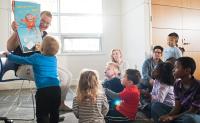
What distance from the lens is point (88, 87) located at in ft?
7.28

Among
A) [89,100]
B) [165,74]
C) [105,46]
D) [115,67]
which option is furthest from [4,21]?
[89,100]

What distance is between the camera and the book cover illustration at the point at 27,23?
2.52 metres

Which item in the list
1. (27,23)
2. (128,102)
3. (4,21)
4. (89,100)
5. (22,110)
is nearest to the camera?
(89,100)

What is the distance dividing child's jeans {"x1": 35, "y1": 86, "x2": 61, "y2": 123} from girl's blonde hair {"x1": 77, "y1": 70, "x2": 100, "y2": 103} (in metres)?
0.21

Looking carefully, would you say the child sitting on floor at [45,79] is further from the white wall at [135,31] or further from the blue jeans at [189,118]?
the white wall at [135,31]

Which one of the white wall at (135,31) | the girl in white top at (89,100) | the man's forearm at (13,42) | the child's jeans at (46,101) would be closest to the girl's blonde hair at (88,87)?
the girl in white top at (89,100)

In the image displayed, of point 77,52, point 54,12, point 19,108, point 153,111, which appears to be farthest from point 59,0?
point 153,111

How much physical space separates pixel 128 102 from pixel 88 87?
0.67 m

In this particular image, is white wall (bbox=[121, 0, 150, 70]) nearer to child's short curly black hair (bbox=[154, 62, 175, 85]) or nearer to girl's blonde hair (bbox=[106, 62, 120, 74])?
girl's blonde hair (bbox=[106, 62, 120, 74])

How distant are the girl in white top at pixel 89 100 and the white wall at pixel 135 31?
3.29 m

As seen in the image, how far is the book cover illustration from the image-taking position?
8.27ft

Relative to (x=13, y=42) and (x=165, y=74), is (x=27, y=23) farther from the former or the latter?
(x=165, y=74)

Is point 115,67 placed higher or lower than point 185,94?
higher

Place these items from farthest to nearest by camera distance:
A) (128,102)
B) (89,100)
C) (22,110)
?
(22,110) → (128,102) → (89,100)
